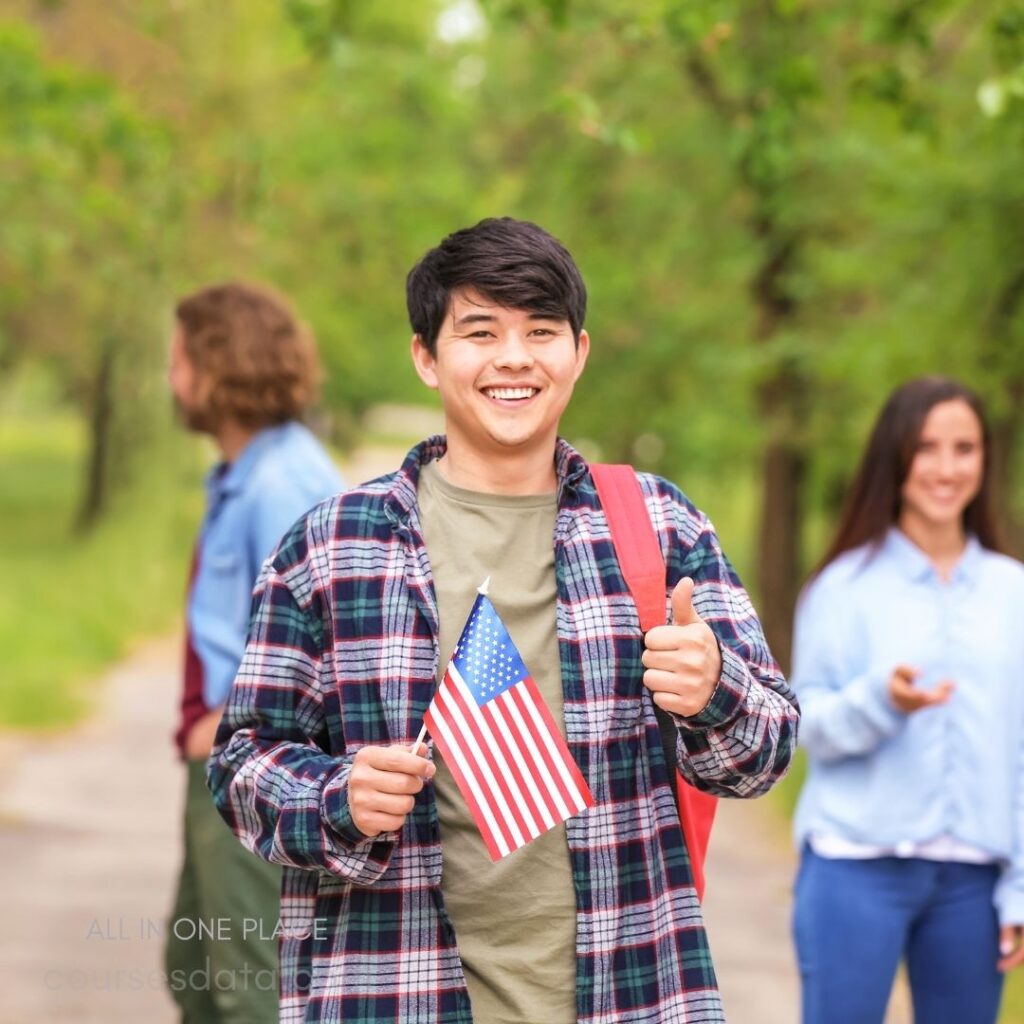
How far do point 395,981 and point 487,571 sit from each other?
651 mm

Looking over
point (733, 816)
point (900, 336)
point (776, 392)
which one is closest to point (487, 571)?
point (900, 336)

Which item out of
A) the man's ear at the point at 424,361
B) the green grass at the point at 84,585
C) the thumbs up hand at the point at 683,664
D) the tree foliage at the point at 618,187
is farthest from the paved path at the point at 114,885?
the thumbs up hand at the point at 683,664

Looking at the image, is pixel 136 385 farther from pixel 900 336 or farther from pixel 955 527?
pixel 955 527

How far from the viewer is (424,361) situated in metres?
2.80

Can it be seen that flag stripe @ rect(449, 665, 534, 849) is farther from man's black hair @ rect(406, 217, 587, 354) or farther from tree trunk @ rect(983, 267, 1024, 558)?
tree trunk @ rect(983, 267, 1024, 558)

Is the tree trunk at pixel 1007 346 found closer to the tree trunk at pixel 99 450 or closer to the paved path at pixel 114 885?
the paved path at pixel 114 885

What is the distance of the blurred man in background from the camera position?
4023 mm

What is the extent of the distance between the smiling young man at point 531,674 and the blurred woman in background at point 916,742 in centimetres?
131

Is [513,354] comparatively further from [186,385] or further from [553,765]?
[186,385]

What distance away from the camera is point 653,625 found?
2578mm

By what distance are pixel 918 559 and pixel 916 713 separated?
0.40m

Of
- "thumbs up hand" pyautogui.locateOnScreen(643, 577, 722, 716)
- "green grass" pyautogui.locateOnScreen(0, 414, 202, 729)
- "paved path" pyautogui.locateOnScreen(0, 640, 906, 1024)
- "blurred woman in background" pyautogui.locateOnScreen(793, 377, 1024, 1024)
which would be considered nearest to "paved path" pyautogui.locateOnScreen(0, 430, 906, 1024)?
"paved path" pyautogui.locateOnScreen(0, 640, 906, 1024)

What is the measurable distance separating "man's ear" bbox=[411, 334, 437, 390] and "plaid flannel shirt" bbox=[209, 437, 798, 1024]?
201 mm

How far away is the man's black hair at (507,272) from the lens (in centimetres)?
263
